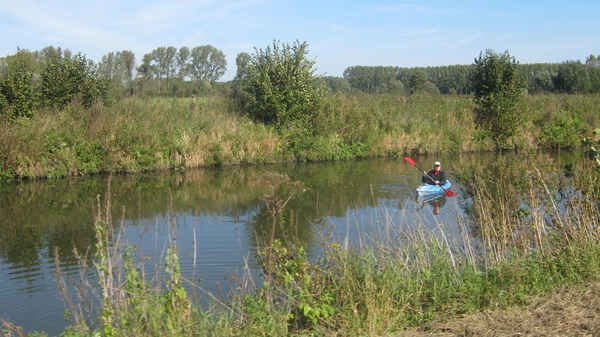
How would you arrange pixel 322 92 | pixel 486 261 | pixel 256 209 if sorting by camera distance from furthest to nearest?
pixel 322 92 < pixel 256 209 < pixel 486 261

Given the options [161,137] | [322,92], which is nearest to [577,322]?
[161,137]

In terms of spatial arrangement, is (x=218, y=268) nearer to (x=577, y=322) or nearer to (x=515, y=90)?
(x=577, y=322)

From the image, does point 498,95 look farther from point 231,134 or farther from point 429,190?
point 429,190

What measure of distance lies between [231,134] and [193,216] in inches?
487

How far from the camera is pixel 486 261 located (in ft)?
22.8

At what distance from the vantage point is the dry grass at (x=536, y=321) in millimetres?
5293

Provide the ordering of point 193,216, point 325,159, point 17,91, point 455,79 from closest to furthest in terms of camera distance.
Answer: point 193,216 < point 17,91 < point 325,159 < point 455,79

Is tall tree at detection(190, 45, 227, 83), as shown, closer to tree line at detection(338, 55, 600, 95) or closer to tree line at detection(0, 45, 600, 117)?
tree line at detection(0, 45, 600, 117)

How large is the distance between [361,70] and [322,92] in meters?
60.2

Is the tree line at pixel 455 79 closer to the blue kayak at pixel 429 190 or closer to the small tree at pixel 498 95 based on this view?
the small tree at pixel 498 95

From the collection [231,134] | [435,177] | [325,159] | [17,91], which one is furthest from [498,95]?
[17,91]

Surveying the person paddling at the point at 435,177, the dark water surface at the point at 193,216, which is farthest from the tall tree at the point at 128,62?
the person paddling at the point at 435,177

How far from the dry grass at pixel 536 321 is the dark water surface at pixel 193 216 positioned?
1.56 metres

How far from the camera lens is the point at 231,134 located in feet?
87.3
